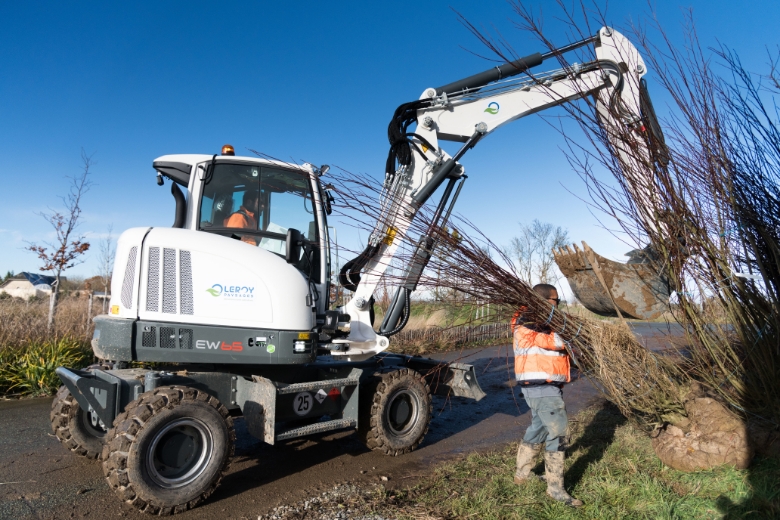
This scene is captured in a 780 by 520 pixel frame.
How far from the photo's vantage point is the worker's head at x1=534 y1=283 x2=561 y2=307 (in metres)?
4.30

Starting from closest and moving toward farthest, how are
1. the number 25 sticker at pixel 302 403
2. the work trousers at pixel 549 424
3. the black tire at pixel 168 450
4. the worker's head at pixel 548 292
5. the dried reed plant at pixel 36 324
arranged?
the black tire at pixel 168 450, the work trousers at pixel 549 424, the worker's head at pixel 548 292, the number 25 sticker at pixel 302 403, the dried reed plant at pixel 36 324

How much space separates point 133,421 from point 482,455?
131 inches

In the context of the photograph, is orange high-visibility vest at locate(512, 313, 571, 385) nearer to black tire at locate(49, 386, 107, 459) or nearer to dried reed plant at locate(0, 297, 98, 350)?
black tire at locate(49, 386, 107, 459)

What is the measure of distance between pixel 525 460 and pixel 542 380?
69 cm

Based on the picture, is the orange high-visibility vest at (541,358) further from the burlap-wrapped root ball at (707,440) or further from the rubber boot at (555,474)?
the burlap-wrapped root ball at (707,440)

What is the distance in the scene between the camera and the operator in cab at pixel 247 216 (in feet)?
16.4

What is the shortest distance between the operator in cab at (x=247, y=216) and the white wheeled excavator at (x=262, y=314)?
0.02 metres

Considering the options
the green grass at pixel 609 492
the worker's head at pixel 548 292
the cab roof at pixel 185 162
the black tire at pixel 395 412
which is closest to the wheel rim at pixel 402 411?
the black tire at pixel 395 412

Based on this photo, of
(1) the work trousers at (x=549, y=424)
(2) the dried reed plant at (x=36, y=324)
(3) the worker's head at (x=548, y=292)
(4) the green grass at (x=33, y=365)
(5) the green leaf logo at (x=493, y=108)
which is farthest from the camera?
(2) the dried reed plant at (x=36, y=324)

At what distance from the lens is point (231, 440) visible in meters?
4.29

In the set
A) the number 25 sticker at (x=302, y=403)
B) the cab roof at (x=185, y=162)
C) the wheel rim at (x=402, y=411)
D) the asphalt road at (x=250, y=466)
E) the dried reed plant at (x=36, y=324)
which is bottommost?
the asphalt road at (x=250, y=466)

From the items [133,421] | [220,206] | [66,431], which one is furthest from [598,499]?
[66,431]

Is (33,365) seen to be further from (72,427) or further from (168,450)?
(168,450)

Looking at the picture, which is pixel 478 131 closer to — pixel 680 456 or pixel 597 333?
pixel 597 333
